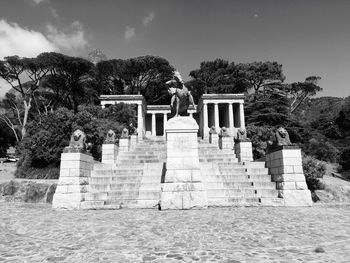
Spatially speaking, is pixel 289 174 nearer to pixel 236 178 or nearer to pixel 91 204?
pixel 236 178

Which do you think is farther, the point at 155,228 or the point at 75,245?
the point at 155,228

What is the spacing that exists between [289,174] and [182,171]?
372cm

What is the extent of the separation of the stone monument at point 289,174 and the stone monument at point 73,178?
689 cm

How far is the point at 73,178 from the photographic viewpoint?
913cm

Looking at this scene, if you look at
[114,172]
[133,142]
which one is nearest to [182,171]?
[114,172]

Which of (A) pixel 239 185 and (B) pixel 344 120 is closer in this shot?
(A) pixel 239 185

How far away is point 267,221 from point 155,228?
2599 millimetres

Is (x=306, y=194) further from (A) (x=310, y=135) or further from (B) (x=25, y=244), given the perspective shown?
(A) (x=310, y=135)

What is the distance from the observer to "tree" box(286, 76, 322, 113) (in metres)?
44.6

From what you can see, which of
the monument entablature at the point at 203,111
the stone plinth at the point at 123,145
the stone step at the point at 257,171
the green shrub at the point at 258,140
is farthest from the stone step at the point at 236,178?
the monument entablature at the point at 203,111

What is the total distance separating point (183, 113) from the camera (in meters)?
9.79

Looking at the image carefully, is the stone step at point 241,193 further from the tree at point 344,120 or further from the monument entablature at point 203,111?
the tree at point 344,120

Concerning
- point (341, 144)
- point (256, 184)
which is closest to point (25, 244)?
point (256, 184)

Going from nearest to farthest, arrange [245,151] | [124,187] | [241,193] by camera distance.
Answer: [241,193] < [124,187] < [245,151]
